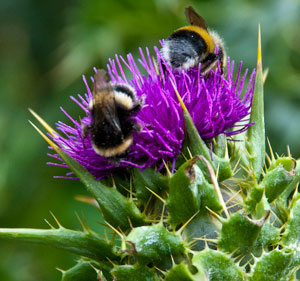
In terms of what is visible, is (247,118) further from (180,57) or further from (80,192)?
(80,192)

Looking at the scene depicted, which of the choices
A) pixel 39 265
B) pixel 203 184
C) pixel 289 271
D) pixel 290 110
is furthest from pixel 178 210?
pixel 39 265

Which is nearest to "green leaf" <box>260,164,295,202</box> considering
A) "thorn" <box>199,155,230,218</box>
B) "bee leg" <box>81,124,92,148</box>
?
"thorn" <box>199,155,230,218</box>

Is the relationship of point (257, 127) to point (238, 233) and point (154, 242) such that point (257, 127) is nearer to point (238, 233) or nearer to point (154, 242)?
point (238, 233)

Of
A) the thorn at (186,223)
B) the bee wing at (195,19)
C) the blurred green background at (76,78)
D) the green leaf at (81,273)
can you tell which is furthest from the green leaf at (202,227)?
the blurred green background at (76,78)

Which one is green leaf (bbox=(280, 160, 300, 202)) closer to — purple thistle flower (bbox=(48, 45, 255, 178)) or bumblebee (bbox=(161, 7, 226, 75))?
purple thistle flower (bbox=(48, 45, 255, 178))

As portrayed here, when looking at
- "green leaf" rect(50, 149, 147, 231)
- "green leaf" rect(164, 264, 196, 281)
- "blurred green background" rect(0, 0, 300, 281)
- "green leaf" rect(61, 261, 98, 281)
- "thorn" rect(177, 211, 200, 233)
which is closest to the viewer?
"green leaf" rect(164, 264, 196, 281)

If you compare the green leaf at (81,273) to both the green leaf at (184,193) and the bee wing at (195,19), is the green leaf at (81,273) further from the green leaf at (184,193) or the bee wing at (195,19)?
the bee wing at (195,19)
